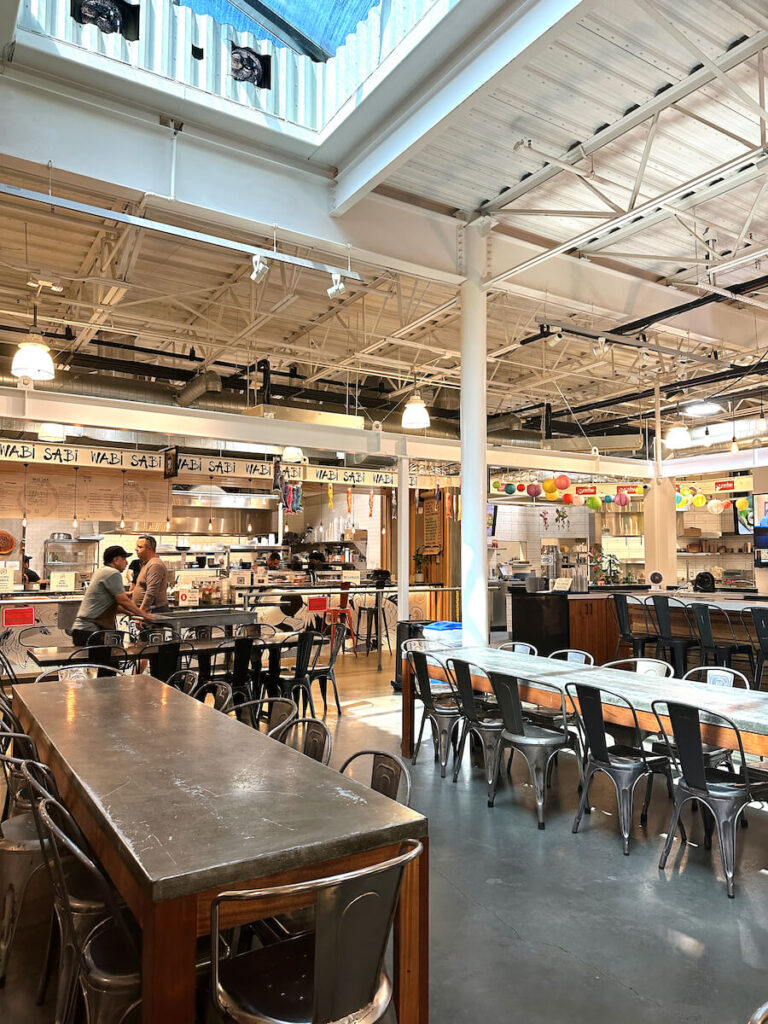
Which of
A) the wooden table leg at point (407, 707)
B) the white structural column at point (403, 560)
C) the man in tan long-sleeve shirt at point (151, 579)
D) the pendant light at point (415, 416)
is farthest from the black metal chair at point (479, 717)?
the man in tan long-sleeve shirt at point (151, 579)

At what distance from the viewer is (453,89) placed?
4574 millimetres

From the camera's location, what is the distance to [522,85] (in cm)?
486

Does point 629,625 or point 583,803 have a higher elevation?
point 629,625

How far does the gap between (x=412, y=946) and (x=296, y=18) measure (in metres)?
9.74

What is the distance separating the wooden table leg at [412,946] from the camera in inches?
75.9

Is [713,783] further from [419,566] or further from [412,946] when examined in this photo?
[419,566]

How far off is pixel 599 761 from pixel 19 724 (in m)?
3.07

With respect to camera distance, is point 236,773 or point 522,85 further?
point 522,85

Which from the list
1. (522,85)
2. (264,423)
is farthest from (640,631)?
(522,85)

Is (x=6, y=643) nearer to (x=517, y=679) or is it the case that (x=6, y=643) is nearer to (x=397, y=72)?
(x=517, y=679)

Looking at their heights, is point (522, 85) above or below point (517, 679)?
above

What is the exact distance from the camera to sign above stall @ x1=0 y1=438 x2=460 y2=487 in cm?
1038

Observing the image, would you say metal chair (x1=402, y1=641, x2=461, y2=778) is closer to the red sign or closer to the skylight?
the red sign

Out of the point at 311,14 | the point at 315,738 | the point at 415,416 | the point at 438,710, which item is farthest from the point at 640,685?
the point at 311,14
